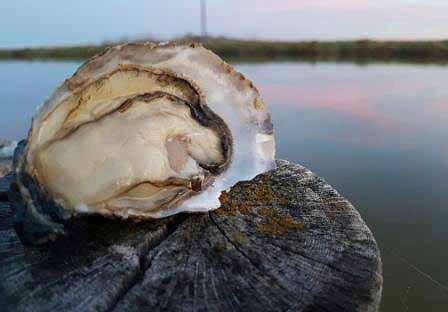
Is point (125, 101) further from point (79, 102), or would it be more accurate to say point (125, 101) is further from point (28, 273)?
point (28, 273)

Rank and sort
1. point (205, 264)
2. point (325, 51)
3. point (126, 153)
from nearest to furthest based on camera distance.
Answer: point (205, 264), point (126, 153), point (325, 51)

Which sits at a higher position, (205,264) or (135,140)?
(135,140)

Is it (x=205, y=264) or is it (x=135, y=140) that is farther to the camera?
(x=135, y=140)

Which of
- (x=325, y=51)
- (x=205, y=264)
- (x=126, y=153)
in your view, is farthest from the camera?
(x=325, y=51)

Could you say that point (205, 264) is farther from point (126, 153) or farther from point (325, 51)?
point (325, 51)

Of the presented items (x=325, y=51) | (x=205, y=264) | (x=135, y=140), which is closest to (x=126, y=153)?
(x=135, y=140)

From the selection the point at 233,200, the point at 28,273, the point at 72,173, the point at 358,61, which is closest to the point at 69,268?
the point at 28,273

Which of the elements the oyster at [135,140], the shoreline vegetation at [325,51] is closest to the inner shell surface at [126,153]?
the oyster at [135,140]

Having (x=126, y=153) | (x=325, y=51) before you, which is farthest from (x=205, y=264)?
(x=325, y=51)
